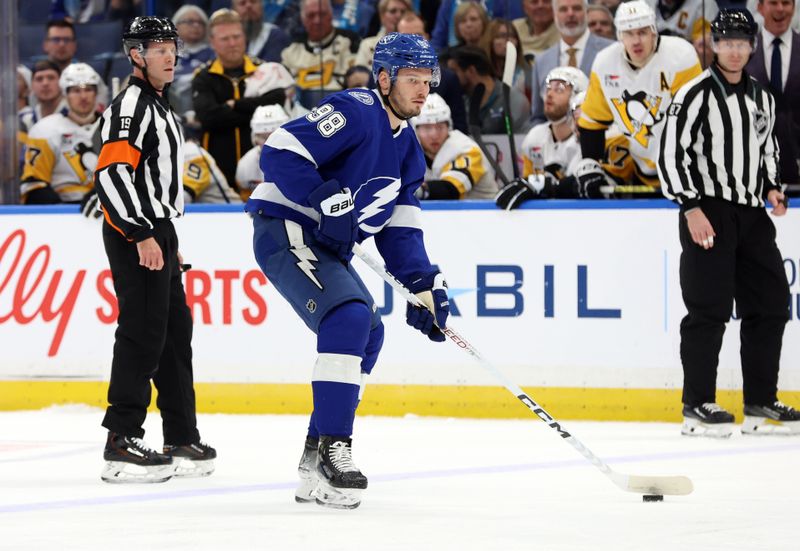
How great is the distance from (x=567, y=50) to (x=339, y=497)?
3566 mm

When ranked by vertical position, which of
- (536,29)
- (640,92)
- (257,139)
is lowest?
(257,139)

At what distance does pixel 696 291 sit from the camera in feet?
17.8

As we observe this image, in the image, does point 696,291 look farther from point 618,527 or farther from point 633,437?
point 618,527

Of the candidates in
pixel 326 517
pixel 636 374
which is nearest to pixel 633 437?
pixel 636 374

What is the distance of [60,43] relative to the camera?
765cm

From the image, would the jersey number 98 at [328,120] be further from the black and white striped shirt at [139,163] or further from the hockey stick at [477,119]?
the hockey stick at [477,119]

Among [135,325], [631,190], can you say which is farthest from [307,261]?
[631,190]

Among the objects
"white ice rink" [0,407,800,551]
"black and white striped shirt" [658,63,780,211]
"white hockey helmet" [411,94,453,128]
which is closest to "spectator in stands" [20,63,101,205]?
"white ice rink" [0,407,800,551]

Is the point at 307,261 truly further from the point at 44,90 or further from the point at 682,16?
the point at 44,90

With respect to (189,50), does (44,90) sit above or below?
below

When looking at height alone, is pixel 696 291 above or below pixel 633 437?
above

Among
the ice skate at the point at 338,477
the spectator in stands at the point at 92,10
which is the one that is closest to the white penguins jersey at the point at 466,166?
the spectator in stands at the point at 92,10

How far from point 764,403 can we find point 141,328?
2.42 meters

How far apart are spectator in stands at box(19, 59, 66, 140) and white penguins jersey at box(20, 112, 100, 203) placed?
1.14 feet
